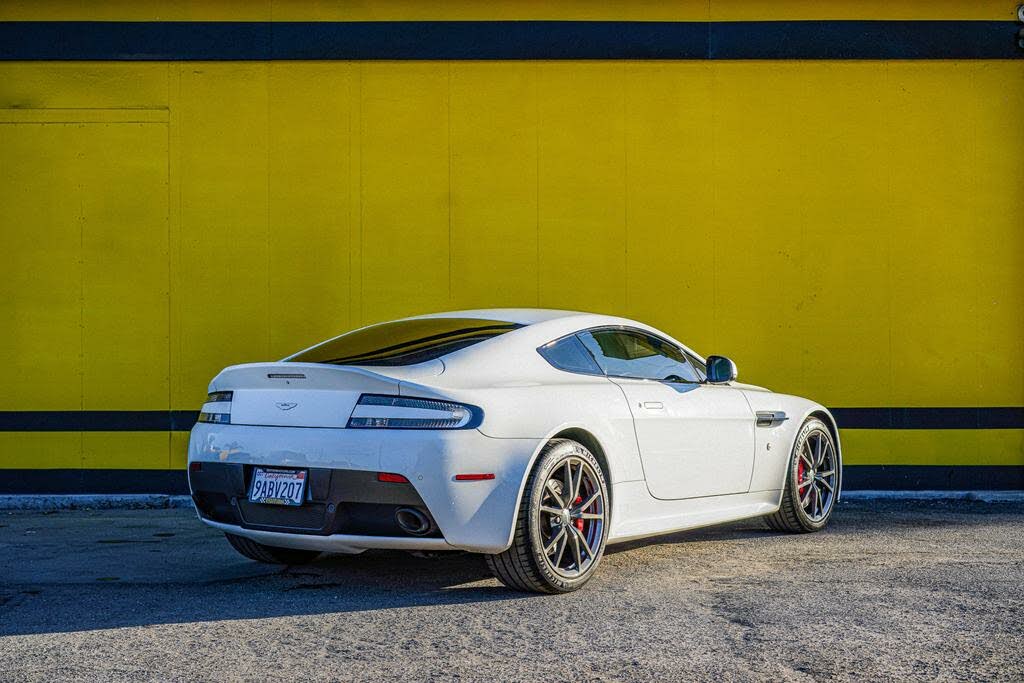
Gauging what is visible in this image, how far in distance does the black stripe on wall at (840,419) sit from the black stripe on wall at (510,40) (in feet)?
9.43

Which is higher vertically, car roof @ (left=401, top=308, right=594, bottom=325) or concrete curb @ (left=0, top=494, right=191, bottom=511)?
car roof @ (left=401, top=308, right=594, bottom=325)

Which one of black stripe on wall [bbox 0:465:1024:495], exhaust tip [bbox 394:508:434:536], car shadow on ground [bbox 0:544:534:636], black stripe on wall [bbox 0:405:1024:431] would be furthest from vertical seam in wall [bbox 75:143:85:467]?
exhaust tip [bbox 394:508:434:536]

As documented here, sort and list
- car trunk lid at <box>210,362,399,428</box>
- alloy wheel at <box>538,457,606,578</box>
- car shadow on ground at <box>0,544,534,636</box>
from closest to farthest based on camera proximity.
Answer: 1. car shadow on ground at <box>0,544,534,636</box>
2. car trunk lid at <box>210,362,399,428</box>
3. alloy wheel at <box>538,457,606,578</box>

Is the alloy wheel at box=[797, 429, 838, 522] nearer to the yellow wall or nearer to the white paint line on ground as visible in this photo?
the white paint line on ground

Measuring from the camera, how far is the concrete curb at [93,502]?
9039mm

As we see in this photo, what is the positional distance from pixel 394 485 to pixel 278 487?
57 centimetres

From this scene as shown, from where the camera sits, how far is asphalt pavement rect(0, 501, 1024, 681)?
155 inches

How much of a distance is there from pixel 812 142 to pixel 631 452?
4925 millimetres

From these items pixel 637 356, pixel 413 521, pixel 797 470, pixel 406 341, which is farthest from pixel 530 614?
pixel 797 470

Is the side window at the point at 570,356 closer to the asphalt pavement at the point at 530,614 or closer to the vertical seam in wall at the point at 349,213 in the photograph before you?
the asphalt pavement at the point at 530,614

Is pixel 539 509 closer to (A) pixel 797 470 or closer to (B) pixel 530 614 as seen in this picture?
(B) pixel 530 614

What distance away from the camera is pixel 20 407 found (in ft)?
30.6

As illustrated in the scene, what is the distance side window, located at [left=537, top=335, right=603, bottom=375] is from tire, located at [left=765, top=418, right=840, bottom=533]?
1.80 metres

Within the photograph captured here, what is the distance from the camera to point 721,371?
653 cm
